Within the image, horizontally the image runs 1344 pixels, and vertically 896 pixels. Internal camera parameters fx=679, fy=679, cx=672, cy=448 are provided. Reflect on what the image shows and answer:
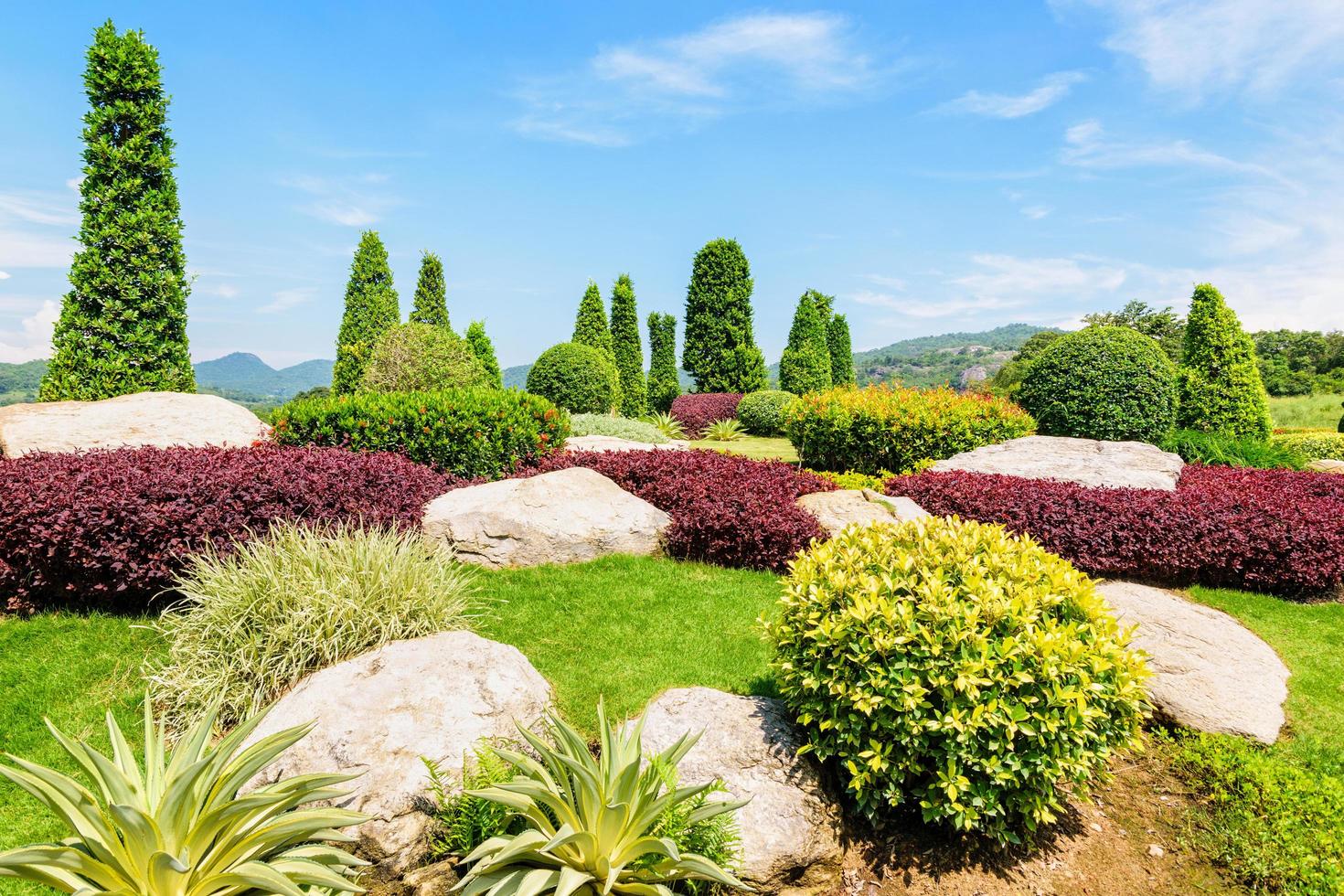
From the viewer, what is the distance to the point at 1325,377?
4047 centimetres

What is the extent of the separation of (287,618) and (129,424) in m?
7.33

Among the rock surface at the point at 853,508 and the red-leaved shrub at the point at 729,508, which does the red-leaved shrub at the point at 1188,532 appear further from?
the red-leaved shrub at the point at 729,508

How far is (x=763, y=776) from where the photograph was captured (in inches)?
148

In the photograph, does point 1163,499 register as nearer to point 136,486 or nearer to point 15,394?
point 136,486

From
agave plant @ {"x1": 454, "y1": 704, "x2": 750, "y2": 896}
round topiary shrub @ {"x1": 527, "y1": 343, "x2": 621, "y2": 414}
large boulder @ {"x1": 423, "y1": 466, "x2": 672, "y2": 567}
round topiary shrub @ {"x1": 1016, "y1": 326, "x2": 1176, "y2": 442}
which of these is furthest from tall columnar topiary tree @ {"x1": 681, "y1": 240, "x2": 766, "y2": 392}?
agave plant @ {"x1": 454, "y1": 704, "x2": 750, "y2": 896}

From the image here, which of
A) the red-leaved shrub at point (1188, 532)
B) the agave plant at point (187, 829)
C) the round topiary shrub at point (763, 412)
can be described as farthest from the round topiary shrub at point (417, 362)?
the agave plant at point (187, 829)

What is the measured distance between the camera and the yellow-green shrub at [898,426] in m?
12.7

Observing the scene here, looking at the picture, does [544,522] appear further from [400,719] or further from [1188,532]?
[1188,532]

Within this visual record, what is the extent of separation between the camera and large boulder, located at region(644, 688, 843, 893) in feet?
11.3

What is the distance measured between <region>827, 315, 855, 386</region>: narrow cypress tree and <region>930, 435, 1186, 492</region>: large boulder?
97.4 feet

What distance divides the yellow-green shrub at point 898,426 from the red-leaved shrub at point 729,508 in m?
4.10

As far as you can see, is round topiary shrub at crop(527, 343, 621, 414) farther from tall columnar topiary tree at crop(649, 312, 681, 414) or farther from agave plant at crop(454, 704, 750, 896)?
agave plant at crop(454, 704, 750, 896)

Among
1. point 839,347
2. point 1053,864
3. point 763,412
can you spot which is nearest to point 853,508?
point 1053,864

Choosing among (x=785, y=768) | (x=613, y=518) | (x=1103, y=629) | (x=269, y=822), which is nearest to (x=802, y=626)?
(x=785, y=768)
